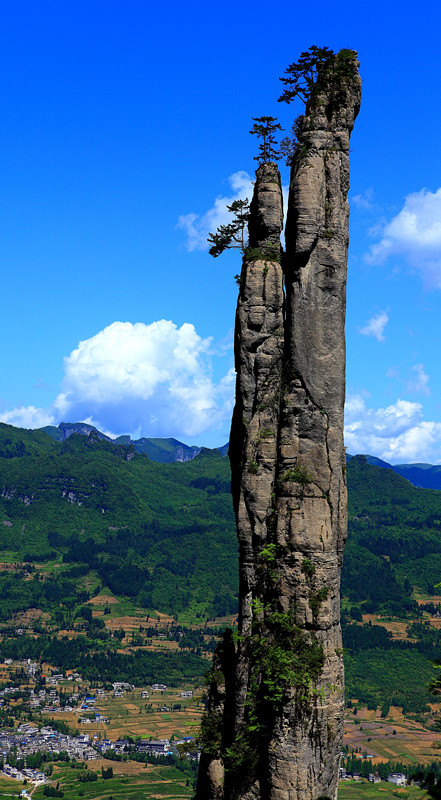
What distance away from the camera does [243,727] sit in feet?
120

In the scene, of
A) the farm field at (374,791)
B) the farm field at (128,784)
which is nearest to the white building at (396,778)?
the farm field at (374,791)

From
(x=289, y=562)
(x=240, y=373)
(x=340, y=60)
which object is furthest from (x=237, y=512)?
(x=340, y=60)

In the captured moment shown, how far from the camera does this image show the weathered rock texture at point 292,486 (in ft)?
→ 116

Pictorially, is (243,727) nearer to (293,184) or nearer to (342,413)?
(342,413)

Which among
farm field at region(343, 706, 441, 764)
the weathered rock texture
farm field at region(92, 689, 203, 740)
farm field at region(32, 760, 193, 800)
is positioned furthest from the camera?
farm field at region(92, 689, 203, 740)

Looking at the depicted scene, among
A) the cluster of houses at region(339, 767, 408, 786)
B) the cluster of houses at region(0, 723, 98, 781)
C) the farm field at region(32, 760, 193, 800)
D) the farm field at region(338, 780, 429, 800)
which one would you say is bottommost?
the farm field at region(32, 760, 193, 800)

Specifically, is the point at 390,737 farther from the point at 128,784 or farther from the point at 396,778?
the point at 128,784

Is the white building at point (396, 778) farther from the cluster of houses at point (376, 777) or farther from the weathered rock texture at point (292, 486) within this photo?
the weathered rock texture at point (292, 486)

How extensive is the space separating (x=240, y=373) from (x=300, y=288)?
472 centimetres

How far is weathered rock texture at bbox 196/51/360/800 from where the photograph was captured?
35.5 m

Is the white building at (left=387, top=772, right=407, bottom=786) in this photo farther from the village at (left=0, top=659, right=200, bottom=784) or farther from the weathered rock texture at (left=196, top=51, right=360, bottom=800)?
the weathered rock texture at (left=196, top=51, right=360, bottom=800)

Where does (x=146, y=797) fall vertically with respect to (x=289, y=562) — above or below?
below

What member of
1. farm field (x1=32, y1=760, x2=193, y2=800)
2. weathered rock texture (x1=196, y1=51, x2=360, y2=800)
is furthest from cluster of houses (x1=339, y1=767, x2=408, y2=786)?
weathered rock texture (x1=196, y1=51, x2=360, y2=800)

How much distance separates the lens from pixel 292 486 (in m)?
37.0
